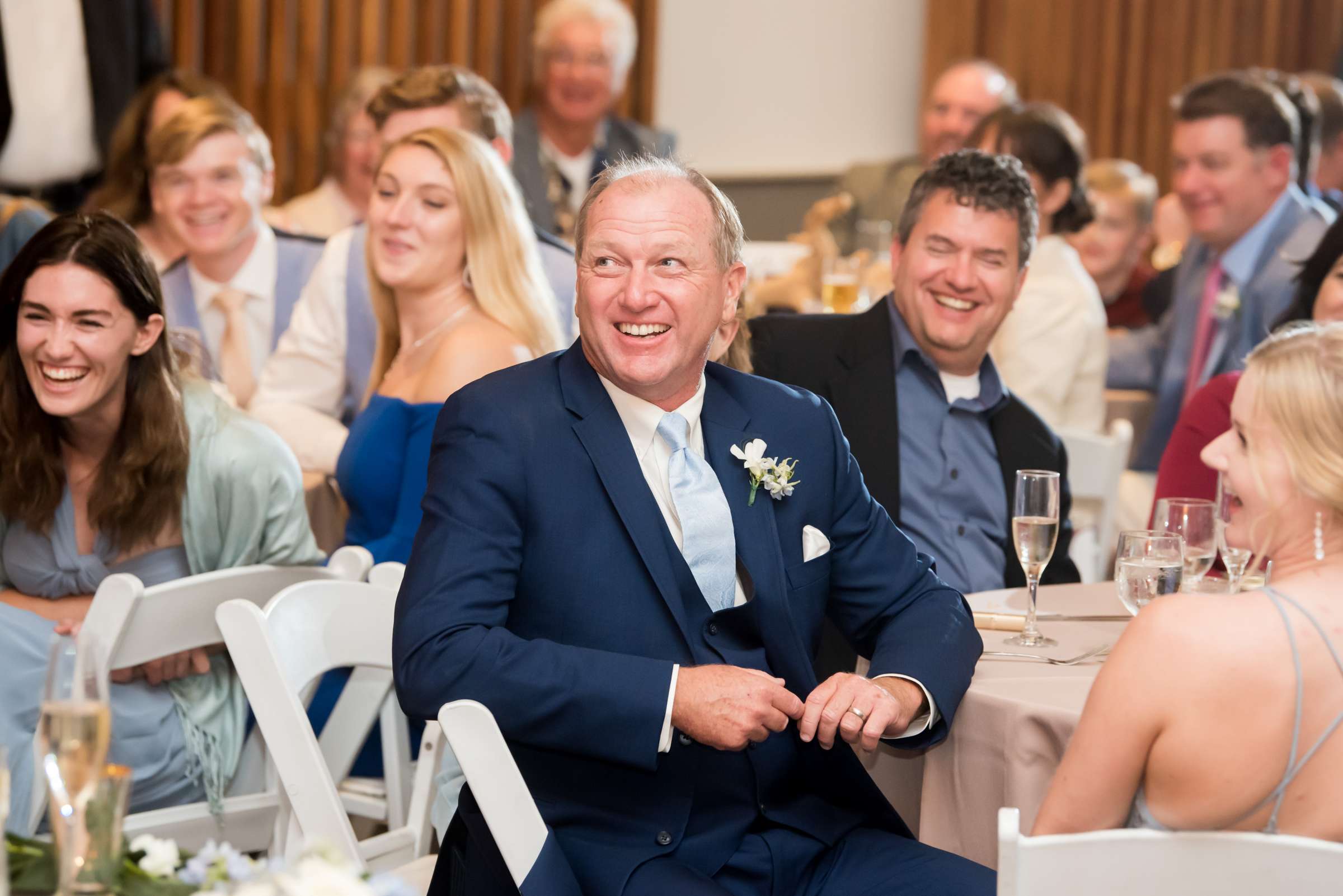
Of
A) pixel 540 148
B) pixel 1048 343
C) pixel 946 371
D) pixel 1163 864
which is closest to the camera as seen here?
pixel 1163 864

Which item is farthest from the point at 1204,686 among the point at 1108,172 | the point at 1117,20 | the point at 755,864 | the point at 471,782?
the point at 1117,20

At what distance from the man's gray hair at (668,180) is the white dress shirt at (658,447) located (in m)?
0.21

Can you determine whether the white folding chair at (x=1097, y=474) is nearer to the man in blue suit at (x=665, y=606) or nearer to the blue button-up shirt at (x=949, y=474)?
the blue button-up shirt at (x=949, y=474)

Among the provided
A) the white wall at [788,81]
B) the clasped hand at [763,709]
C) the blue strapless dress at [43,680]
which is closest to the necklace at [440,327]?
the blue strapless dress at [43,680]

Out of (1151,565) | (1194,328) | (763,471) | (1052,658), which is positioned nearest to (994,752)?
(1052,658)

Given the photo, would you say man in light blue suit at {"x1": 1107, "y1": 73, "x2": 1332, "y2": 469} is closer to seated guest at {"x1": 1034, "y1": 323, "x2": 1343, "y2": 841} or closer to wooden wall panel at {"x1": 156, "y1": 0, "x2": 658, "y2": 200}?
seated guest at {"x1": 1034, "y1": 323, "x2": 1343, "y2": 841}

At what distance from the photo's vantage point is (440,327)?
3.33 metres

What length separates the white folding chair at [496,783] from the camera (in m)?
1.65

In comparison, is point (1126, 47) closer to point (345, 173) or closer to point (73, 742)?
point (345, 173)

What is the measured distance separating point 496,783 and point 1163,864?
2.37ft

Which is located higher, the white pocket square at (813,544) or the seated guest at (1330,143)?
the seated guest at (1330,143)

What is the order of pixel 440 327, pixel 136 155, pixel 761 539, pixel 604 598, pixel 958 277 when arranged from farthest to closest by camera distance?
pixel 136 155, pixel 440 327, pixel 958 277, pixel 761 539, pixel 604 598

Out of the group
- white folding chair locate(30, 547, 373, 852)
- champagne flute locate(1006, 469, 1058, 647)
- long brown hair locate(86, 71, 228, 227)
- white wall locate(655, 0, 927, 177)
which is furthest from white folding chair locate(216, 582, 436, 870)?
white wall locate(655, 0, 927, 177)

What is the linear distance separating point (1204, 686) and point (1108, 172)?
4.94m
